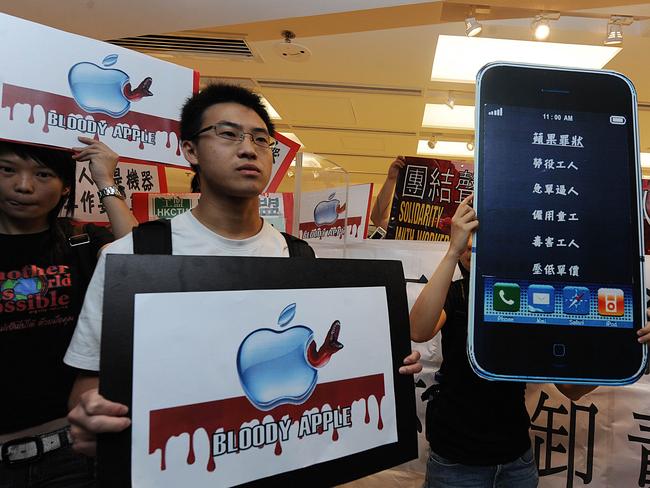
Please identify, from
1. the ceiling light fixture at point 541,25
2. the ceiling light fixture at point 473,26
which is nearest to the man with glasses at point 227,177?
the ceiling light fixture at point 473,26

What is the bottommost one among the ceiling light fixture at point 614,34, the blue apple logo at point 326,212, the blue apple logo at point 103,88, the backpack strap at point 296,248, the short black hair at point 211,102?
the backpack strap at point 296,248

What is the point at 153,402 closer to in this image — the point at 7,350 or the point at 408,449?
the point at 408,449

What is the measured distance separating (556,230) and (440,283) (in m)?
0.29

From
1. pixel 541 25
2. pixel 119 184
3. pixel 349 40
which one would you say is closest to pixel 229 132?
pixel 119 184

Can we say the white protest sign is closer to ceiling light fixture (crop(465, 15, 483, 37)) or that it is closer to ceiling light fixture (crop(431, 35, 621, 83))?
ceiling light fixture (crop(465, 15, 483, 37))

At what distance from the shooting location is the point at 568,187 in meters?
0.97

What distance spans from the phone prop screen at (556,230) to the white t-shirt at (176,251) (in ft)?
1.60

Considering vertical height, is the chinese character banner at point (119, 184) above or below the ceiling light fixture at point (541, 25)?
below

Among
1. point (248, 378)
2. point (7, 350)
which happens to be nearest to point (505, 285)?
point (248, 378)

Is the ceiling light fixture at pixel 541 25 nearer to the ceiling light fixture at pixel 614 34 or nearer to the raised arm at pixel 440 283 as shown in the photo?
the ceiling light fixture at pixel 614 34

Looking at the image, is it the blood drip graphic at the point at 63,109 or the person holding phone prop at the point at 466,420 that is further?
the person holding phone prop at the point at 466,420

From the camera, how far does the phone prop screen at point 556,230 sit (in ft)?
3.08

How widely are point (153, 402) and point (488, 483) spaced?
3.28ft

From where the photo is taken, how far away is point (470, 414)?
1.23 meters
